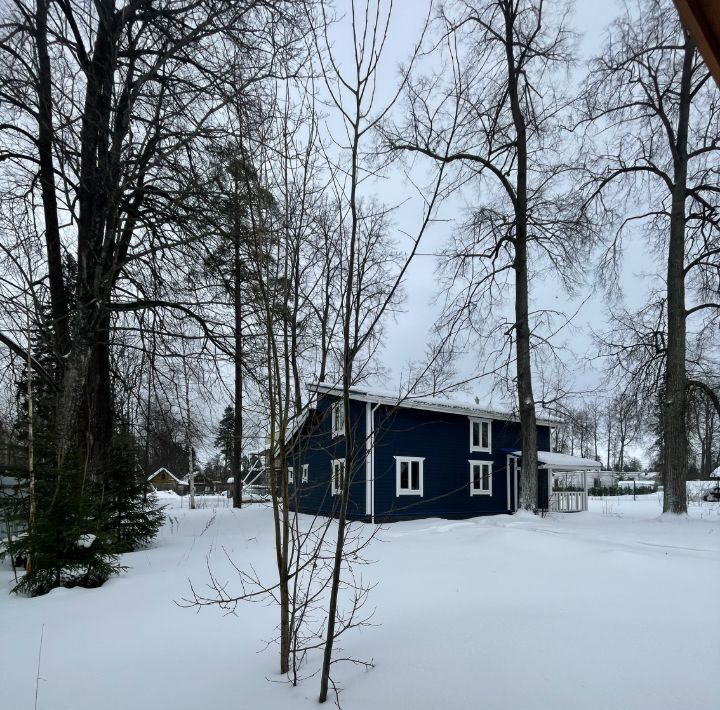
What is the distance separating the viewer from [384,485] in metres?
15.7

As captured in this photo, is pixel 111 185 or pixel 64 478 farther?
pixel 111 185

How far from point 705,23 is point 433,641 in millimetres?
3637

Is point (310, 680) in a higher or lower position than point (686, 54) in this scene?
lower

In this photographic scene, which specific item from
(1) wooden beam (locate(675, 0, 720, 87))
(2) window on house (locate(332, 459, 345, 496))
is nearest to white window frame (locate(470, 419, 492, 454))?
(2) window on house (locate(332, 459, 345, 496))

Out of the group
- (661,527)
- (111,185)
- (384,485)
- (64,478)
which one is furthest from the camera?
(384,485)

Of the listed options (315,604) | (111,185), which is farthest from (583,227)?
(315,604)

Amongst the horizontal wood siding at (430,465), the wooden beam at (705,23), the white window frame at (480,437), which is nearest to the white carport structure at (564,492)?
the horizontal wood siding at (430,465)

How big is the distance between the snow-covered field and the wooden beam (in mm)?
2914

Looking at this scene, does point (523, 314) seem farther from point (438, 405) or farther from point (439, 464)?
point (439, 464)

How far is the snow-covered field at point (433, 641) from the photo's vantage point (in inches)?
119

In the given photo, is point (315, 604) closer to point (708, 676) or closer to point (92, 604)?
point (92, 604)

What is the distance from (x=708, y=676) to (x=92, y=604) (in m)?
5.27

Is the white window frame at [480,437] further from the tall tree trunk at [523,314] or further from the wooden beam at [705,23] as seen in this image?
the wooden beam at [705,23]

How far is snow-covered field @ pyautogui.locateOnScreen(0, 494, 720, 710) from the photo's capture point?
9.89ft
